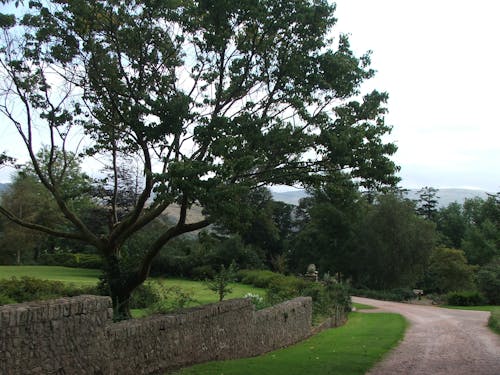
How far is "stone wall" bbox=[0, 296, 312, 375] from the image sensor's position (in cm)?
650

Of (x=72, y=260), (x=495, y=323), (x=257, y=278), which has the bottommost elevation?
(x=495, y=323)

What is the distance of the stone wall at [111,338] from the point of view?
21.3ft

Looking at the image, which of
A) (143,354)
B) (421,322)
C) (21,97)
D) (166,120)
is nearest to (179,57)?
(166,120)

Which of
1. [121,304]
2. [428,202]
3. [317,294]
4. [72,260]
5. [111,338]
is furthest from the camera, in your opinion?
[428,202]

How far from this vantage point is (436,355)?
44.5ft

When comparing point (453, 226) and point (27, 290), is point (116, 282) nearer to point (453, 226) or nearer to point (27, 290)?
point (27, 290)

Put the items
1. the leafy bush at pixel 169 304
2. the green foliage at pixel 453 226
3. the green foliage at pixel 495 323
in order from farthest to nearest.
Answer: the green foliage at pixel 453 226, the green foliage at pixel 495 323, the leafy bush at pixel 169 304

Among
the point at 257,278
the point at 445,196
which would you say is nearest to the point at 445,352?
the point at 257,278

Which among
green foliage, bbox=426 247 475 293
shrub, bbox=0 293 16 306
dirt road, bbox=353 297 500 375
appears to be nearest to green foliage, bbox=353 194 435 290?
green foliage, bbox=426 247 475 293

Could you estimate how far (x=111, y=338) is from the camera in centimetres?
830

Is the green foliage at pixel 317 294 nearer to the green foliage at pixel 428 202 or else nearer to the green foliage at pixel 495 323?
the green foliage at pixel 495 323

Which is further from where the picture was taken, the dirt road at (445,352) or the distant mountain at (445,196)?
the distant mountain at (445,196)

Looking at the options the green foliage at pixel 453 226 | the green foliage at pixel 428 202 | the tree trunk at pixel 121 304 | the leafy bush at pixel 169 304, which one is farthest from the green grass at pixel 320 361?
the green foliage at pixel 428 202

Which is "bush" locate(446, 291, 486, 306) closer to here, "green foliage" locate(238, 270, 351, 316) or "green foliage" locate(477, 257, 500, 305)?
"green foliage" locate(477, 257, 500, 305)
